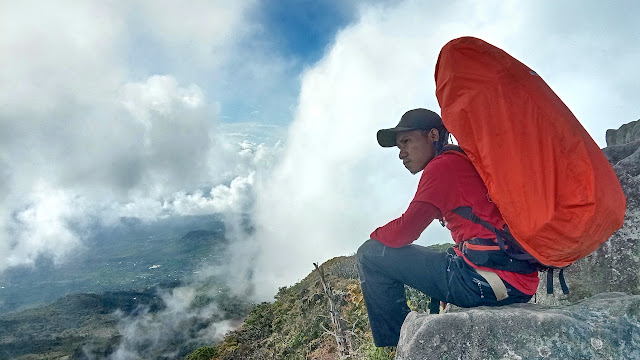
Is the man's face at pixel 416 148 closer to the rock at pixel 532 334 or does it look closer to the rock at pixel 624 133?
the rock at pixel 532 334

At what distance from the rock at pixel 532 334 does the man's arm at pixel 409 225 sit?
912 millimetres

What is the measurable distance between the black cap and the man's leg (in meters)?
1.33

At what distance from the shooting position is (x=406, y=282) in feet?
13.7

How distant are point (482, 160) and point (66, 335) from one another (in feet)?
715

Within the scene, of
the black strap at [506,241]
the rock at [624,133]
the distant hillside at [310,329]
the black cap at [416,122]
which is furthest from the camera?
the distant hillside at [310,329]

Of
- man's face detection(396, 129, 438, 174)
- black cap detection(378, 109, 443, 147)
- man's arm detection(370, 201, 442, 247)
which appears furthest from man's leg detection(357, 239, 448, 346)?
black cap detection(378, 109, 443, 147)

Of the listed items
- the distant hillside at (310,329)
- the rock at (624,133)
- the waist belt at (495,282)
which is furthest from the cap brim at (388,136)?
the rock at (624,133)

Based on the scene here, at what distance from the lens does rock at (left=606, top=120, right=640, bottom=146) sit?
31.3 feet

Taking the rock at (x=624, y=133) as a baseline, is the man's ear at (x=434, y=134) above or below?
below

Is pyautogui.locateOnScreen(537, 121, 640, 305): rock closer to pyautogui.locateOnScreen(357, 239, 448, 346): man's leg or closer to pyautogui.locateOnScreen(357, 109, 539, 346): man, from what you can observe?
pyautogui.locateOnScreen(357, 109, 539, 346): man

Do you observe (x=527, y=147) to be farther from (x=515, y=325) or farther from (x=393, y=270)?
(x=393, y=270)

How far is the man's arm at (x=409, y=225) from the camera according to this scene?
3.73 m

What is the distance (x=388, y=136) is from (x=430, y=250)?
146 centimetres

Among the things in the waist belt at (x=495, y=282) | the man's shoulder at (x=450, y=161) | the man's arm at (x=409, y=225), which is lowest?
the waist belt at (x=495, y=282)
